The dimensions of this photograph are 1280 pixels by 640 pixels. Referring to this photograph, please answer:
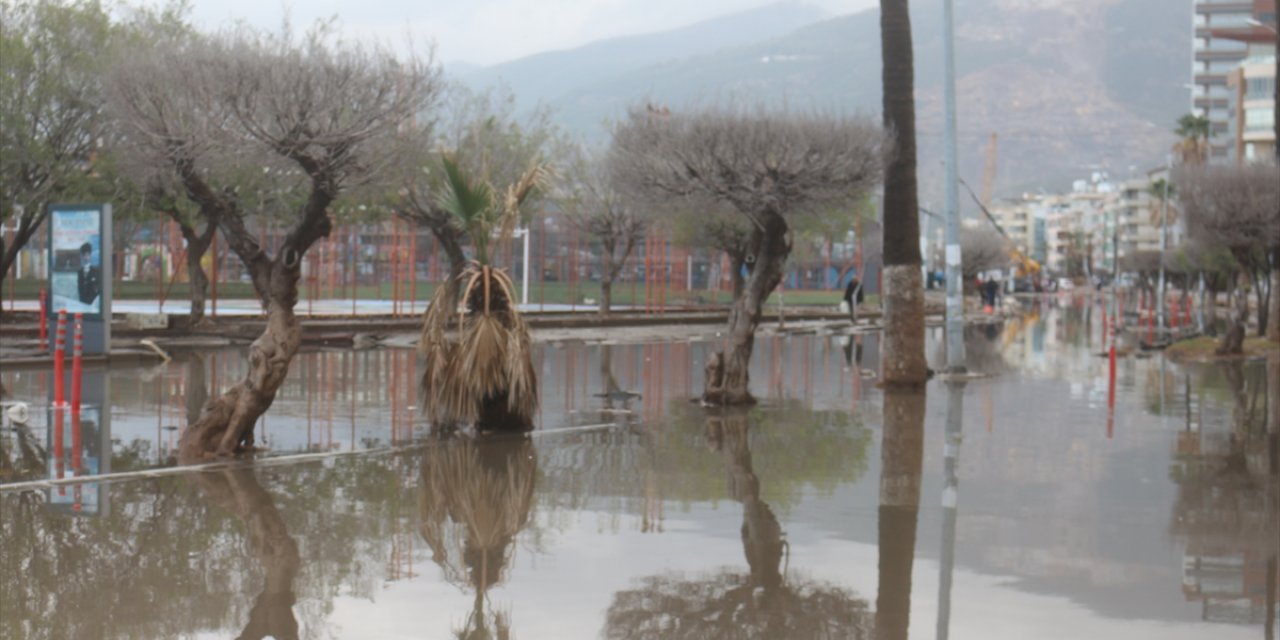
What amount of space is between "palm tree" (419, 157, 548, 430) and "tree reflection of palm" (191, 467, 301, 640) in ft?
10.1

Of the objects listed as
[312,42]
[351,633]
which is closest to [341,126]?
[312,42]

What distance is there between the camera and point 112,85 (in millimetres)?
20562

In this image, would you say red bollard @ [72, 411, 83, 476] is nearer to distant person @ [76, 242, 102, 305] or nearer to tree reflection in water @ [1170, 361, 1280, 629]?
tree reflection in water @ [1170, 361, 1280, 629]

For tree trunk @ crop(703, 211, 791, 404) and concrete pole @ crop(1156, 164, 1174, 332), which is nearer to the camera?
tree trunk @ crop(703, 211, 791, 404)

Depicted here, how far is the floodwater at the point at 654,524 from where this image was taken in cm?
802

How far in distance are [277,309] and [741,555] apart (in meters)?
6.92

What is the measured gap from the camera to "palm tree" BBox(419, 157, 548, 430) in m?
15.9

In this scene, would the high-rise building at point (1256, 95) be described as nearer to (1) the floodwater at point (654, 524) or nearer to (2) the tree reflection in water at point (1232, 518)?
(1) the floodwater at point (654, 524)

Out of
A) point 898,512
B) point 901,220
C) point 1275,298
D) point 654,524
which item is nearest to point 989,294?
point 1275,298

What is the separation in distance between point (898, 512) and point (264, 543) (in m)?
4.39

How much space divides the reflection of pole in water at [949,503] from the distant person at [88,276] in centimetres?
1356

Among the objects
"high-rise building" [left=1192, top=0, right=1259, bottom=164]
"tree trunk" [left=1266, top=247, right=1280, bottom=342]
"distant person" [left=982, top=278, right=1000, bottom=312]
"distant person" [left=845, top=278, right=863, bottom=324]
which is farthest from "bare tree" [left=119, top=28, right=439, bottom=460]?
"high-rise building" [left=1192, top=0, right=1259, bottom=164]

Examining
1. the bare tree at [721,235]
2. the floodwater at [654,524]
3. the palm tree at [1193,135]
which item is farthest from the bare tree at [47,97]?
the palm tree at [1193,135]

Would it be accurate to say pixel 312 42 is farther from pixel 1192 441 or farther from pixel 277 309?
pixel 1192 441
